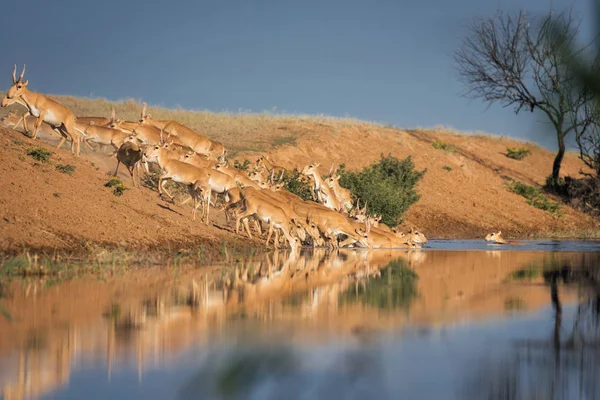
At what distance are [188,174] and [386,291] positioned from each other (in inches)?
431

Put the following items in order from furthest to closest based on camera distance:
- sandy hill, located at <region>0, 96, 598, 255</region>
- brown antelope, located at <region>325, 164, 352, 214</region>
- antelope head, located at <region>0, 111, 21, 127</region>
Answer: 1. brown antelope, located at <region>325, 164, 352, 214</region>
2. antelope head, located at <region>0, 111, 21, 127</region>
3. sandy hill, located at <region>0, 96, 598, 255</region>

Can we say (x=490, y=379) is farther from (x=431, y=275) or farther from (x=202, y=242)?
(x=202, y=242)

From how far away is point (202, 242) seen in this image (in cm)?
2095

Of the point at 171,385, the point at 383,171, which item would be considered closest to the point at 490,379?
the point at 171,385

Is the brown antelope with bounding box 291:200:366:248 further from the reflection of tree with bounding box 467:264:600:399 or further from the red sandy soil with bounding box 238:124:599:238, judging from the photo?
the reflection of tree with bounding box 467:264:600:399

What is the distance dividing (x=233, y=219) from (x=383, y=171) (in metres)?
13.8

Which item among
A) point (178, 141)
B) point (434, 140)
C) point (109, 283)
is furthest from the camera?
point (434, 140)

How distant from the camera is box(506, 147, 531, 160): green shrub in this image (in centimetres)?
6581

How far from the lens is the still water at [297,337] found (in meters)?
6.82

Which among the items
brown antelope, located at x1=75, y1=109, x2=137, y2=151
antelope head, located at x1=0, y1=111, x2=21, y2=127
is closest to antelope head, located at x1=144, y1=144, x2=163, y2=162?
brown antelope, located at x1=75, y1=109, x2=137, y2=151

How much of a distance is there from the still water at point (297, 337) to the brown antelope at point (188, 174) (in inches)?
305

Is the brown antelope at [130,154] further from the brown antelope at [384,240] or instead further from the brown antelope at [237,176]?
the brown antelope at [384,240]

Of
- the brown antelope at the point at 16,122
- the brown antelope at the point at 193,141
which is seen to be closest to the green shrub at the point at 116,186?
the brown antelope at the point at 16,122

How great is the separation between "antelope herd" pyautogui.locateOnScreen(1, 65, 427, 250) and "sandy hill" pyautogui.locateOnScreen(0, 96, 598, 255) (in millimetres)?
763
